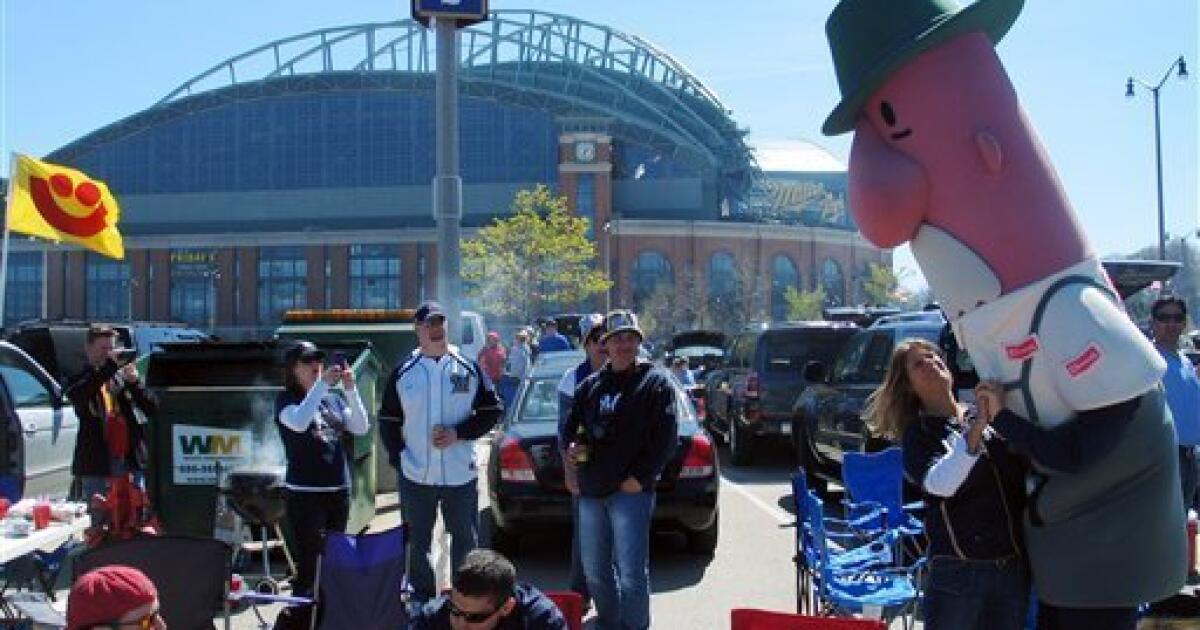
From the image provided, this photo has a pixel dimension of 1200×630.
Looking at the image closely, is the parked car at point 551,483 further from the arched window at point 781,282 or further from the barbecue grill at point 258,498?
the arched window at point 781,282

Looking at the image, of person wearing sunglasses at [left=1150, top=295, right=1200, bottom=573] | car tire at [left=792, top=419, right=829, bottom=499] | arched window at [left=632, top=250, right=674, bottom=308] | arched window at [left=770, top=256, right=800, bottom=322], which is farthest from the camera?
arched window at [left=770, top=256, right=800, bottom=322]

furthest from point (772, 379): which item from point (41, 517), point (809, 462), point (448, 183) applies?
point (41, 517)

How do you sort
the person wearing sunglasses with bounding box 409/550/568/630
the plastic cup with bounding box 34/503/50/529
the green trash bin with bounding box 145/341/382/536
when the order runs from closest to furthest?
the person wearing sunglasses with bounding box 409/550/568/630 < the plastic cup with bounding box 34/503/50/529 < the green trash bin with bounding box 145/341/382/536

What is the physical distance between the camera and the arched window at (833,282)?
3302 inches

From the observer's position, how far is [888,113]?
12.6 feet

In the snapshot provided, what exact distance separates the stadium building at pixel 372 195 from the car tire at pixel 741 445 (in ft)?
190

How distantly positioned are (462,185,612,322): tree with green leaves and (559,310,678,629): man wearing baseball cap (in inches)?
1912

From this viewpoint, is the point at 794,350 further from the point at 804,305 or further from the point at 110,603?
the point at 804,305

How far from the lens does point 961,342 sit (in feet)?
12.7

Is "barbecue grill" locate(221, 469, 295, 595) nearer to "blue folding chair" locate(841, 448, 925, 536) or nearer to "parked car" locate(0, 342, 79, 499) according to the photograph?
"parked car" locate(0, 342, 79, 499)

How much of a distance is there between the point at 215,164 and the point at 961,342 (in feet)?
293

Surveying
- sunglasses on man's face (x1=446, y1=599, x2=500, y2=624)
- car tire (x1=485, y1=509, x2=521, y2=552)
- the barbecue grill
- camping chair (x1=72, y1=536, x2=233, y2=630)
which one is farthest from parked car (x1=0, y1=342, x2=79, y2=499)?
sunglasses on man's face (x1=446, y1=599, x2=500, y2=624)

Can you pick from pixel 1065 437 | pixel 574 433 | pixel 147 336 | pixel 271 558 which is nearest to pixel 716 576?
pixel 574 433

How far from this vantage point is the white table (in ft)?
17.4
